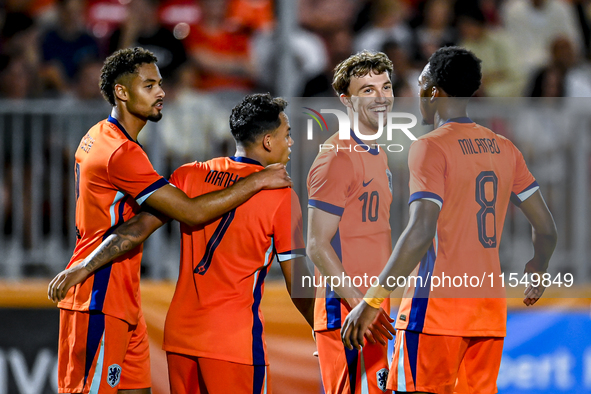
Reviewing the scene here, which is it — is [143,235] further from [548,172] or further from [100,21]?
[100,21]

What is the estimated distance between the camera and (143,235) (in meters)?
4.13

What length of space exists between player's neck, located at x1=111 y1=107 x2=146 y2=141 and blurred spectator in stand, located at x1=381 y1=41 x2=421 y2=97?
11.3 feet

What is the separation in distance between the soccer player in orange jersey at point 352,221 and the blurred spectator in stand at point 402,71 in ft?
9.91

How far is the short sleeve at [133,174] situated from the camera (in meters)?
4.05

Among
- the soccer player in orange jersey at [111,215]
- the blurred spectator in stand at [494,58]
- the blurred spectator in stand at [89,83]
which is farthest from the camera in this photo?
the blurred spectator in stand at [494,58]

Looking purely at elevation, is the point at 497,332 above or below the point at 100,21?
below

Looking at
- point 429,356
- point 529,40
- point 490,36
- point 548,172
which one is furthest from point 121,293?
point 529,40

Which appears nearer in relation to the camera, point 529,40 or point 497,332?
point 497,332

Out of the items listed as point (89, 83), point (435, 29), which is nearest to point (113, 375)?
point (89, 83)

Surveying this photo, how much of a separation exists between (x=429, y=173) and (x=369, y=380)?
1222 millimetres

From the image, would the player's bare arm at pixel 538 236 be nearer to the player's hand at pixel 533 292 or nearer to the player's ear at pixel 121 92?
the player's hand at pixel 533 292

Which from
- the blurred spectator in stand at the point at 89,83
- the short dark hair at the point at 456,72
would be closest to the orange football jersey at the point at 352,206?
the short dark hair at the point at 456,72

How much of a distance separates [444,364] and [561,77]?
4806 mm

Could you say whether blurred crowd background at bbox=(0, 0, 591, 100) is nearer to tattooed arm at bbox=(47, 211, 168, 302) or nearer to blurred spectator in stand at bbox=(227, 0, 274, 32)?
blurred spectator in stand at bbox=(227, 0, 274, 32)
